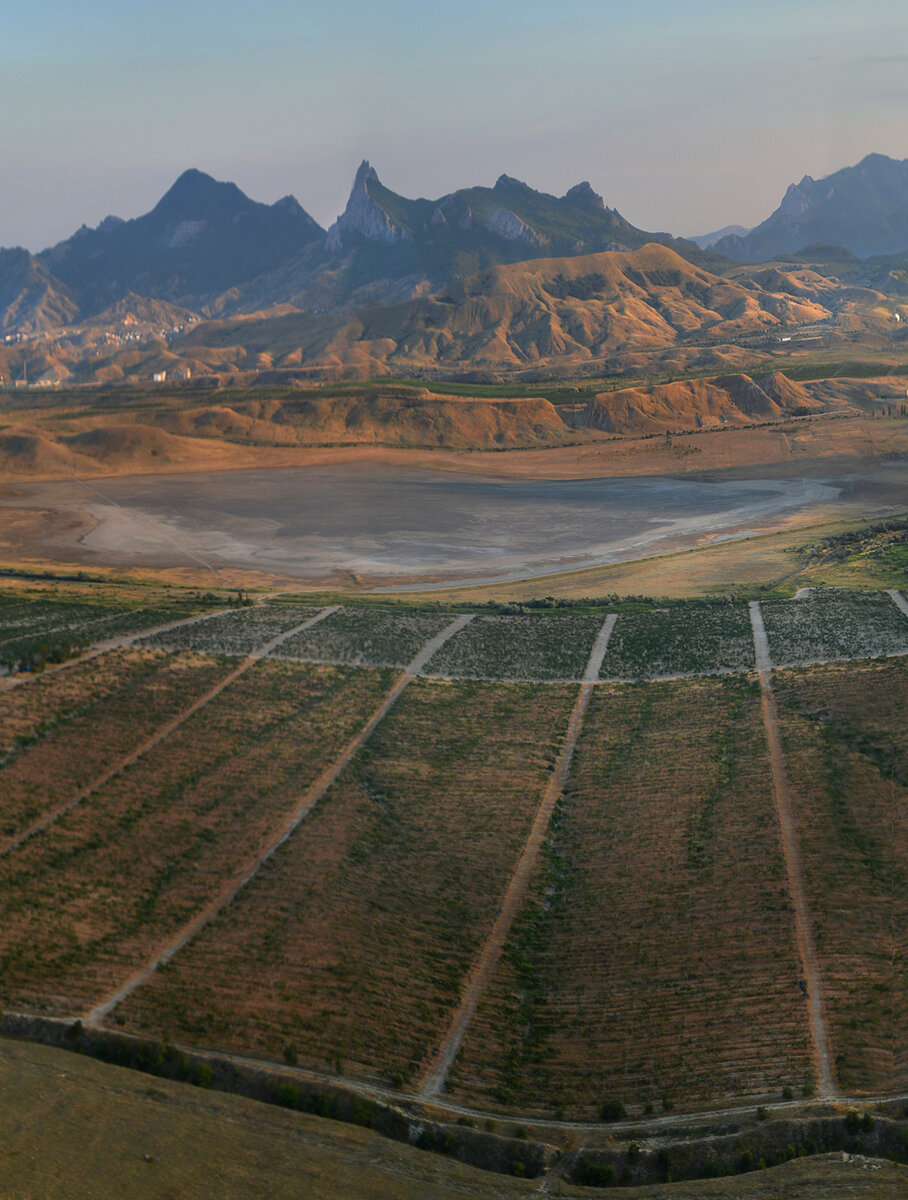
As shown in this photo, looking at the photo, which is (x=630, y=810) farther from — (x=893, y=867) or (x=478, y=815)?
(x=893, y=867)

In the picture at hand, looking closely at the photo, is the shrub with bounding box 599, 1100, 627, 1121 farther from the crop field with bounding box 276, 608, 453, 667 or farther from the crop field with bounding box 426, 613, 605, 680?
the crop field with bounding box 276, 608, 453, 667

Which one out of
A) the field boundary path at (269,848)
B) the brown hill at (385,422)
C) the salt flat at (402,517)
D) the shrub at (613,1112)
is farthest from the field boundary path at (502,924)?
the brown hill at (385,422)

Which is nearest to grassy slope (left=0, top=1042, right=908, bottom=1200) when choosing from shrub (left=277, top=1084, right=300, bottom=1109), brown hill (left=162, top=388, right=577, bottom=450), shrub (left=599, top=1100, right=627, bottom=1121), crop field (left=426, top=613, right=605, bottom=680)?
shrub (left=277, top=1084, right=300, bottom=1109)

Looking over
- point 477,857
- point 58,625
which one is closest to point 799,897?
point 477,857

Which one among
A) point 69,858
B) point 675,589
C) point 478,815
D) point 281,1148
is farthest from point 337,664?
point 281,1148

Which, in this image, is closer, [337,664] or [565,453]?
[337,664]

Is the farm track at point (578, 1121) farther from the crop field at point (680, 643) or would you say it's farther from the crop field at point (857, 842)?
the crop field at point (680, 643)

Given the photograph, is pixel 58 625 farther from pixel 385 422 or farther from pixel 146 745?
pixel 385 422
